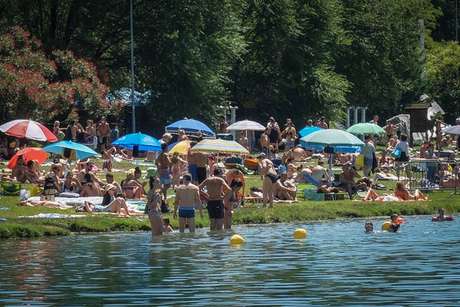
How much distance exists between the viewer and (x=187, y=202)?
1316 inches

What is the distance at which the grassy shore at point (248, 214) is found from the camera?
3422 cm

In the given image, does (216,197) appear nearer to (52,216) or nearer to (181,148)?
(52,216)

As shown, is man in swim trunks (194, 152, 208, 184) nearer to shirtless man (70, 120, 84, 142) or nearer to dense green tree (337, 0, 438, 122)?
shirtless man (70, 120, 84, 142)

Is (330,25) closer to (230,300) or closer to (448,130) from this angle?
(448,130)

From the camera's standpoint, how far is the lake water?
22.3m

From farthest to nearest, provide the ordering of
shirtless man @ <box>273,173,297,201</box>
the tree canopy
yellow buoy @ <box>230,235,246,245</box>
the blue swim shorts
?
the tree canopy
shirtless man @ <box>273,173,297,201</box>
the blue swim shorts
yellow buoy @ <box>230,235,246,245</box>

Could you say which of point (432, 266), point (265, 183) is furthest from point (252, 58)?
point (432, 266)

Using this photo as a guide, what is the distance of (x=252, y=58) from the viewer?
71.2 m

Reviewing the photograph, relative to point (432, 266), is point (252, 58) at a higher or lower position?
higher

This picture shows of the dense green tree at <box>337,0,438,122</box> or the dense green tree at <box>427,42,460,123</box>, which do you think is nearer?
the dense green tree at <box>337,0,438,122</box>

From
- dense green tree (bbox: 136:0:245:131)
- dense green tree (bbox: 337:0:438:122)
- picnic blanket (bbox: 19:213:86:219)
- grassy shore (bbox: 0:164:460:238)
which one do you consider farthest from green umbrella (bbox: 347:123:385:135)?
dense green tree (bbox: 337:0:438:122)

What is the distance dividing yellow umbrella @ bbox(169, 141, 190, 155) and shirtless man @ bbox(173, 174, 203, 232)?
11.3 m

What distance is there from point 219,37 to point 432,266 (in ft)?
122

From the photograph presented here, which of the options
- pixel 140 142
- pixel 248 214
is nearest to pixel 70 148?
pixel 140 142
